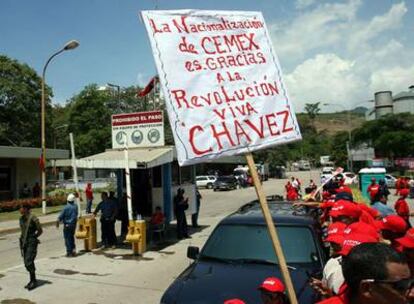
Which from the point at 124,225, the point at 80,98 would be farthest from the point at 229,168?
the point at 124,225

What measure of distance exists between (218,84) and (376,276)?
2.41 m

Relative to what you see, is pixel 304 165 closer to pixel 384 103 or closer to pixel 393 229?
pixel 384 103

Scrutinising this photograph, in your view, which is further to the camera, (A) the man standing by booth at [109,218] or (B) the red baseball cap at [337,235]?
(A) the man standing by booth at [109,218]

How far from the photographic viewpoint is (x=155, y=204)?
16.2 meters

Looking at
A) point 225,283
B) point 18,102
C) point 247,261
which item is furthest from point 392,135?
point 225,283

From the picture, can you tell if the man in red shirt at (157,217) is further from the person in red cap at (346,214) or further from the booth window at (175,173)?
the person in red cap at (346,214)

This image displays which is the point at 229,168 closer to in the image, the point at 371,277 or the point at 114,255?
the point at 114,255

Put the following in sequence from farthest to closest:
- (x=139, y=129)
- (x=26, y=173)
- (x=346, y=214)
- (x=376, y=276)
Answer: (x=26, y=173)
(x=139, y=129)
(x=346, y=214)
(x=376, y=276)

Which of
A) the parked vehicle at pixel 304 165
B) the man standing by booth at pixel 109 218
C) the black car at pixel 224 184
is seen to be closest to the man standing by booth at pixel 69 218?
the man standing by booth at pixel 109 218

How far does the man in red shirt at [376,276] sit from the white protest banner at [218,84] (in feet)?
6.50

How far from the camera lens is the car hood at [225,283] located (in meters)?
4.97

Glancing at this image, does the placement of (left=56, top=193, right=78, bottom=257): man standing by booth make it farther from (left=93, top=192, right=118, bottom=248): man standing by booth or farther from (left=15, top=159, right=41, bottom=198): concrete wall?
(left=15, top=159, right=41, bottom=198): concrete wall

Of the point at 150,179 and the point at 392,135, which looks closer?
the point at 150,179

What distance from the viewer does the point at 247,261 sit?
592 cm
